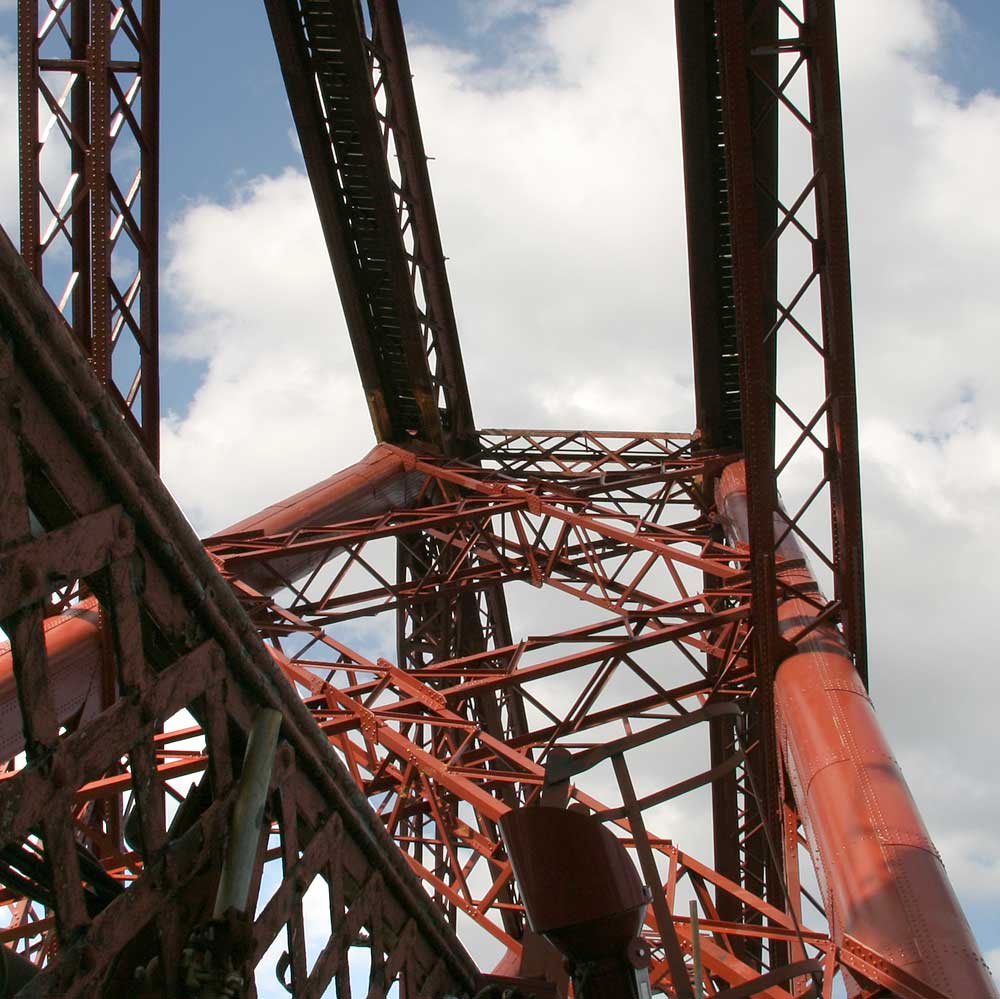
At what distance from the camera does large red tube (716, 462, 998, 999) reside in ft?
21.5

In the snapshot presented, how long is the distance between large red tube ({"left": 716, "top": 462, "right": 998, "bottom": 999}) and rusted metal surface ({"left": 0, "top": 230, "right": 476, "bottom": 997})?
11.5 feet

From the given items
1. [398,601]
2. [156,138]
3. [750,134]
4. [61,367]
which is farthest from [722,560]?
[61,367]

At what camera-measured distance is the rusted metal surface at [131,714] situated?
2758 mm

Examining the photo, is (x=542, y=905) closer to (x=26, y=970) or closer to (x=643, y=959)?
(x=643, y=959)

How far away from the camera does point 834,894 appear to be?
7336 mm

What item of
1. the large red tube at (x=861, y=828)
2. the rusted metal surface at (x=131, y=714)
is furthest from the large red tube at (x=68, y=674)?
the large red tube at (x=861, y=828)

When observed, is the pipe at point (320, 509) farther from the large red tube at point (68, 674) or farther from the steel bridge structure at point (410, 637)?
the large red tube at point (68, 674)

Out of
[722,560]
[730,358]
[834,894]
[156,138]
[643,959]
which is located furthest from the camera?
[730,358]

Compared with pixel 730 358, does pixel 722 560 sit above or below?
below

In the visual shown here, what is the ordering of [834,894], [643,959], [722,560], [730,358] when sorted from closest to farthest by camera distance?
[643,959] → [834,894] → [722,560] → [730,358]

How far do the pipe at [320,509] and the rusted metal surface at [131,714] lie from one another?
8684mm

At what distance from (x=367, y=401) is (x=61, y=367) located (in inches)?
529

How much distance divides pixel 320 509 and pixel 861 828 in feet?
26.0

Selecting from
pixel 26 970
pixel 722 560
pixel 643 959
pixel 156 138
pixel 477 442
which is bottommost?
pixel 643 959
